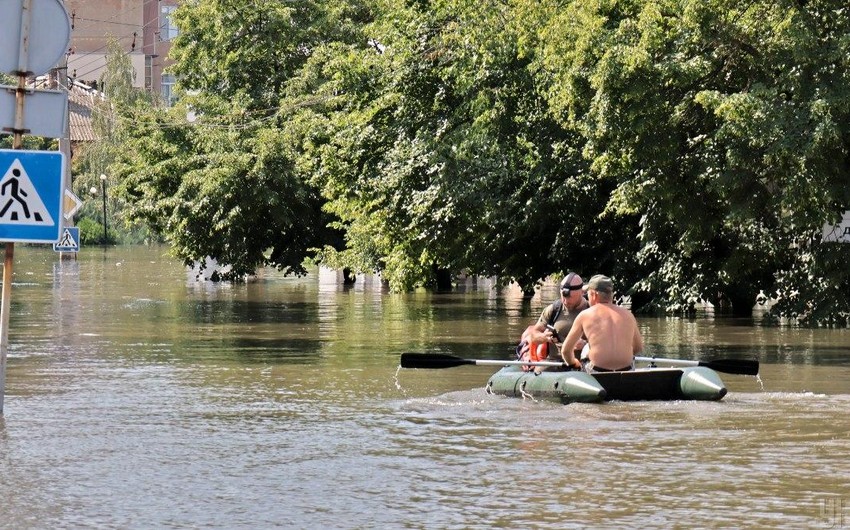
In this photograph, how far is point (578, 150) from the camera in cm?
3475

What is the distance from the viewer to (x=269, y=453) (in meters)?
13.0

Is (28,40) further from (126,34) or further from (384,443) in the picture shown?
(126,34)

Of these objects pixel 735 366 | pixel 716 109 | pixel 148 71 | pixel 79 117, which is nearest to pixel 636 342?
pixel 735 366

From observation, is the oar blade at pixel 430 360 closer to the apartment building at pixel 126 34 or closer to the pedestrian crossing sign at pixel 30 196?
the pedestrian crossing sign at pixel 30 196

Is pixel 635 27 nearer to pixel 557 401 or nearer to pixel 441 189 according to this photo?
pixel 441 189

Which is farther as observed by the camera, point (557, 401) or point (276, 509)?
point (557, 401)

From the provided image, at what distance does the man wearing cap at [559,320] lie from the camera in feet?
60.4

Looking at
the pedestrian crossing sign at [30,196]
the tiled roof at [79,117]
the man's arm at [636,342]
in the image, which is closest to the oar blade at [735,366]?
the man's arm at [636,342]

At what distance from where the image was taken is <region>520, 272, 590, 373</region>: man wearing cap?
18.4 m

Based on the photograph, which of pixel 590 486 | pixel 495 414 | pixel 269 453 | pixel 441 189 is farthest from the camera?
pixel 441 189

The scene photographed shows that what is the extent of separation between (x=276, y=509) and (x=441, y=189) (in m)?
26.0

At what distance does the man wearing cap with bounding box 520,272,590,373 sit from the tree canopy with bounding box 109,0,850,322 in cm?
980

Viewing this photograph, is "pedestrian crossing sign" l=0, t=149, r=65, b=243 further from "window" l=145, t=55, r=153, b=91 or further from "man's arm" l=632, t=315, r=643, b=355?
"window" l=145, t=55, r=153, b=91

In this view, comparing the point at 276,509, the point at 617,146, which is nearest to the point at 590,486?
the point at 276,509
